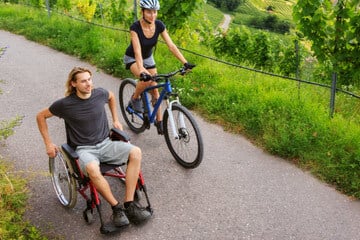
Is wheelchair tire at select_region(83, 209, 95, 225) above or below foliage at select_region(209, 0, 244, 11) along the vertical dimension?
above

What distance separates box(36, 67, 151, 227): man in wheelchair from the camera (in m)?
4.09

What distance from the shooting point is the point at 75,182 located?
4172 mm

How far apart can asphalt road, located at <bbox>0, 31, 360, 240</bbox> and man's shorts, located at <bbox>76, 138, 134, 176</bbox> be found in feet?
1.56

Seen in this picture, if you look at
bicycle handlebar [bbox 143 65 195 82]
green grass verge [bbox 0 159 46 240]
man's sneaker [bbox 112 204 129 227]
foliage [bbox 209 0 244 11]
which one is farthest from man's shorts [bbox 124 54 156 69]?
foliage [bbox 209 0 244 11]

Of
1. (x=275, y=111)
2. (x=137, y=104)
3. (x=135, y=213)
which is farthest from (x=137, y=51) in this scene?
(x=275, y=111)

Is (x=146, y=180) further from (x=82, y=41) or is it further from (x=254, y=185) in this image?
(x=82, y=41)

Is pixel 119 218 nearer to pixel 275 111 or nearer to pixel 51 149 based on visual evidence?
pixel 51 149

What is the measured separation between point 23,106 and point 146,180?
342cm

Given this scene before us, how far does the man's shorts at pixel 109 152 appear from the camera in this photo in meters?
4.26

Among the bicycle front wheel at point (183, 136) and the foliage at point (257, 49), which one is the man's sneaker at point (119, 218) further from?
the foliage at point (257, 49)

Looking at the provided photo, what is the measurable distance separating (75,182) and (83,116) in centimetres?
70

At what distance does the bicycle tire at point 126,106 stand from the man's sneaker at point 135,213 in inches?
80.5

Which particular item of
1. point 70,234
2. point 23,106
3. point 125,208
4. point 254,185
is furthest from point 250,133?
point 23,106

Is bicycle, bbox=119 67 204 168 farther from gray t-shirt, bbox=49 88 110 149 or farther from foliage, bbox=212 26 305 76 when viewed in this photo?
foliage, bbox=212 26 305 76
